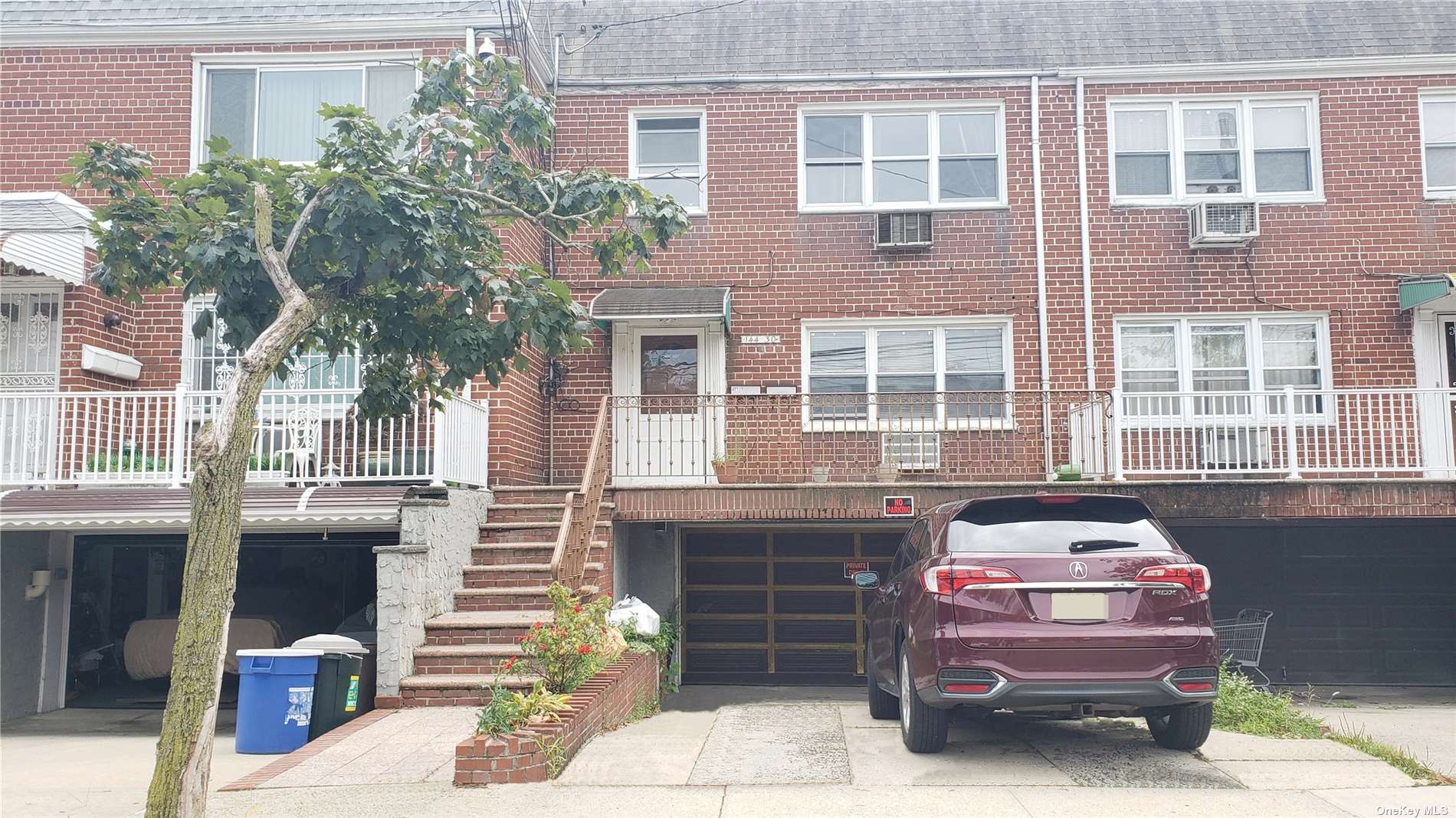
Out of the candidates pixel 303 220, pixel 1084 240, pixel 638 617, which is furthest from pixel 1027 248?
pixel 303 220

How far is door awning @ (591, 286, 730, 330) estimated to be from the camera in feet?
43.3

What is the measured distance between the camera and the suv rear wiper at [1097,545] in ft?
21.6

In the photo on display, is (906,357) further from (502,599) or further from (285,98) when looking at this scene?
(285,98)

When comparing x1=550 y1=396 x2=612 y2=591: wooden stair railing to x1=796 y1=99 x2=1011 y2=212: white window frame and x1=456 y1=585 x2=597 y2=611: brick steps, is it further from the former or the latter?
x1=796 y1=99 x2=1011 y2=212: white window frame

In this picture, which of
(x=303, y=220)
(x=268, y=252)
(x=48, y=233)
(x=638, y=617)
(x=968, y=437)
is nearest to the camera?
(x=268, y=252)

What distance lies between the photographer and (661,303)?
13.4 metres

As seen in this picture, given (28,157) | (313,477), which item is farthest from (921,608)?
(28,157)

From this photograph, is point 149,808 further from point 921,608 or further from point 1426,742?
point 1426,742

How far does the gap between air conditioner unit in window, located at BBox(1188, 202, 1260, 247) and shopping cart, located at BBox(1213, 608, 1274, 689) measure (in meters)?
4.54

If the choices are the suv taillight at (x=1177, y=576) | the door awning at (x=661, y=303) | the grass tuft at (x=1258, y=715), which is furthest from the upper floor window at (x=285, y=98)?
the grass tuft at (x=1258, y=715)

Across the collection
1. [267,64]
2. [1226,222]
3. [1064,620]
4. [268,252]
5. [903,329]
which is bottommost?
[1064,620]

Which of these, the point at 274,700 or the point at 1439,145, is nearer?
the point at 274,700

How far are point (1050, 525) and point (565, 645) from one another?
3290 millimetres

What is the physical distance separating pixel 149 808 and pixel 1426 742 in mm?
8714
